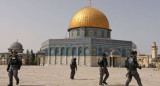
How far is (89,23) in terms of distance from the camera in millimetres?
41969

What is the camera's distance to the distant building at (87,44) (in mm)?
37719

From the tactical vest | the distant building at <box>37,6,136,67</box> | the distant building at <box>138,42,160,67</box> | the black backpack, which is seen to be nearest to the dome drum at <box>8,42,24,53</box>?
the distant building at <box>37,6,136,67</box>

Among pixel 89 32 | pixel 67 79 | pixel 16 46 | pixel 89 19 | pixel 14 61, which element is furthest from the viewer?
pixel 16 46

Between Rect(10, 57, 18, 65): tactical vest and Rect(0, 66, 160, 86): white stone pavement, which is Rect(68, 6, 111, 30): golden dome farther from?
Rect(10, 57, 18, 65): tactical vest

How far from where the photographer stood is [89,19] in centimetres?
4231

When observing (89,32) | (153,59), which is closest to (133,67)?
(89,32)

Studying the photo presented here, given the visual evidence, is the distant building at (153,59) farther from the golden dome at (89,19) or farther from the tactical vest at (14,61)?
the tactical vest at (14,61)

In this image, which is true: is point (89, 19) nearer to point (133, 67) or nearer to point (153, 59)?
point (153, 59)

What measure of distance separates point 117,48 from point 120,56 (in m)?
2.03

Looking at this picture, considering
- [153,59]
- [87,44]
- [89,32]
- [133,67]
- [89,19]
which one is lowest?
[153,59]

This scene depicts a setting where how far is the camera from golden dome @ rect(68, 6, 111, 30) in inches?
1660

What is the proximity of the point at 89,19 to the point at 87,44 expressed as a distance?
7.42m

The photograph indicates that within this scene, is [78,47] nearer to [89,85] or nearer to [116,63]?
[116,63]

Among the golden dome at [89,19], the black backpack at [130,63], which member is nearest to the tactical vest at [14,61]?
the black backpack at [130,63]
